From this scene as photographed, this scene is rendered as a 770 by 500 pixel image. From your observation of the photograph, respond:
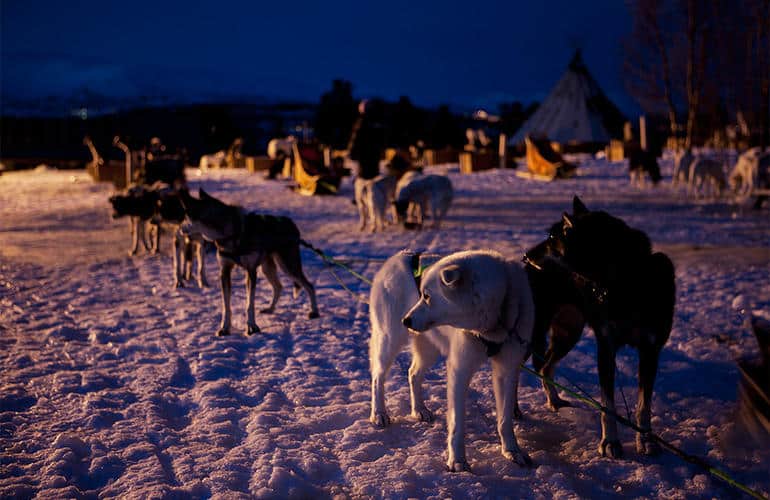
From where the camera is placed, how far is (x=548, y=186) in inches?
761

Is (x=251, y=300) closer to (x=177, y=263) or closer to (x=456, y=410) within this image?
(x=177, y=263)

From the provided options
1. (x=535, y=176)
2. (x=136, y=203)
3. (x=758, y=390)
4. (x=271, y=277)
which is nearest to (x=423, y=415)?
(x=758, y=390)

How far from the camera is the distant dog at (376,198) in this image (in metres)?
11.6

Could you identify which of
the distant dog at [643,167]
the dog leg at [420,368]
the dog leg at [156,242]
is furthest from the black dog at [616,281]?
the distant dog at [643,167]

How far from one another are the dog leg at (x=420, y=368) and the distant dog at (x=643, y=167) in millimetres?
16616

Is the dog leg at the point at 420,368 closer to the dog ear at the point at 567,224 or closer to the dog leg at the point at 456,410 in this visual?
the dog leg at the point at 456,410

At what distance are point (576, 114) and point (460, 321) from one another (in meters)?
33.7

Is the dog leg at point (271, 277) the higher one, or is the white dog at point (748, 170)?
the white dog at point (748, 170)

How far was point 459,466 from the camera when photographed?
129 inches

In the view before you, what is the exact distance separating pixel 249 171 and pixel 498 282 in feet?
85.9

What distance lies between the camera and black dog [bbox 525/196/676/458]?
10.3ft

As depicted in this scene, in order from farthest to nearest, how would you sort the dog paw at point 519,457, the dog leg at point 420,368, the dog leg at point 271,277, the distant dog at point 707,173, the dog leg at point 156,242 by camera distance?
the distant dog at point 707,173, the dog leg at point 156,242, the dog leg at point 271,277, the dog leg at point 420,368, the dog paw at point 519,457

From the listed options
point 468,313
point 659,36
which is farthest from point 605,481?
point 659,36

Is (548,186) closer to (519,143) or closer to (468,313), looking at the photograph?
(519,143)
